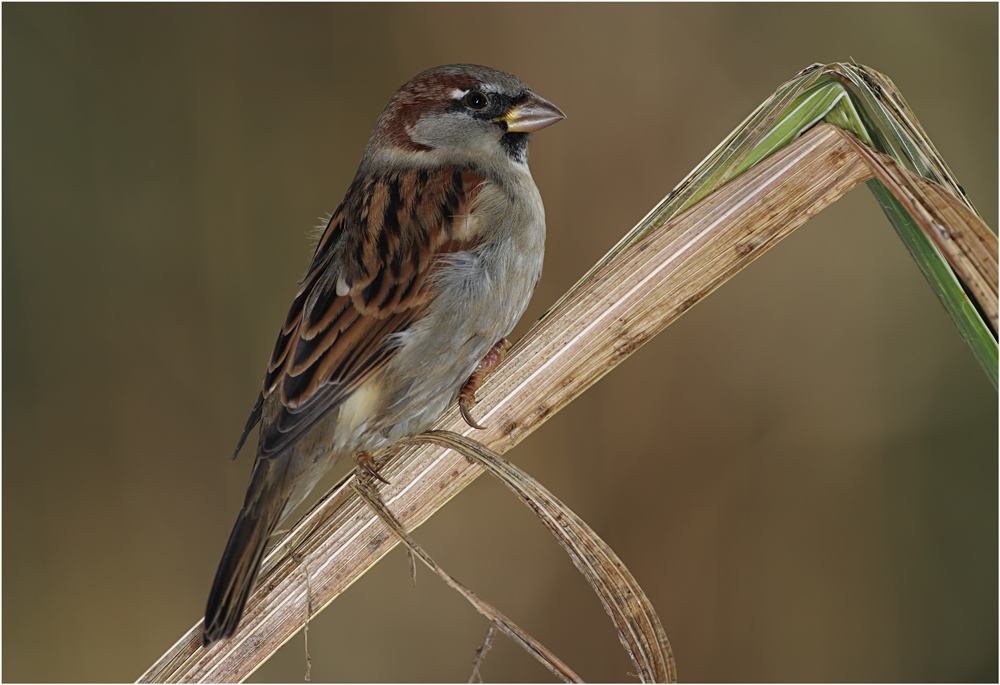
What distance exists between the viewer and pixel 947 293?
893 millimetres

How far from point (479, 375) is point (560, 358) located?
0.42 meters

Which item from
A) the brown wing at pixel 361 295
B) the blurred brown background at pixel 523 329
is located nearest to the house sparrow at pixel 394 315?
the brown wing at pixel 361 295

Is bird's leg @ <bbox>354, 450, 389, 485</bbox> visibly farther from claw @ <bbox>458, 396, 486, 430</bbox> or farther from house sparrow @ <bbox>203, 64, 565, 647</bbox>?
claw @ <bbox>458, 396, 486, 430</bbox>

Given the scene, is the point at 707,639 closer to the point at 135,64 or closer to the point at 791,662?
the point at 791,662

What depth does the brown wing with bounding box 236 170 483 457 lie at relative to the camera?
4.71 ft

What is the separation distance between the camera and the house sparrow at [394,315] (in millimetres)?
1430

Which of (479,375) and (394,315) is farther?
(479,375)

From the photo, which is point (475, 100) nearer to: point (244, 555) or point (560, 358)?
point (560, 358)

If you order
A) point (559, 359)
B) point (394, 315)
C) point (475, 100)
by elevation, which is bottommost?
point (559, 359)

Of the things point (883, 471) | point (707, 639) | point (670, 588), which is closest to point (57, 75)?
point (670, 588)

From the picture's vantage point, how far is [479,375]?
1.62m

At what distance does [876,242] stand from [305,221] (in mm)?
1821

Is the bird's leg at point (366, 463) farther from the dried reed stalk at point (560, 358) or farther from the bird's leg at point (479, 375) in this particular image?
the bird's leg at point (479, 375)

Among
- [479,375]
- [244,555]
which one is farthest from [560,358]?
[244,555]
